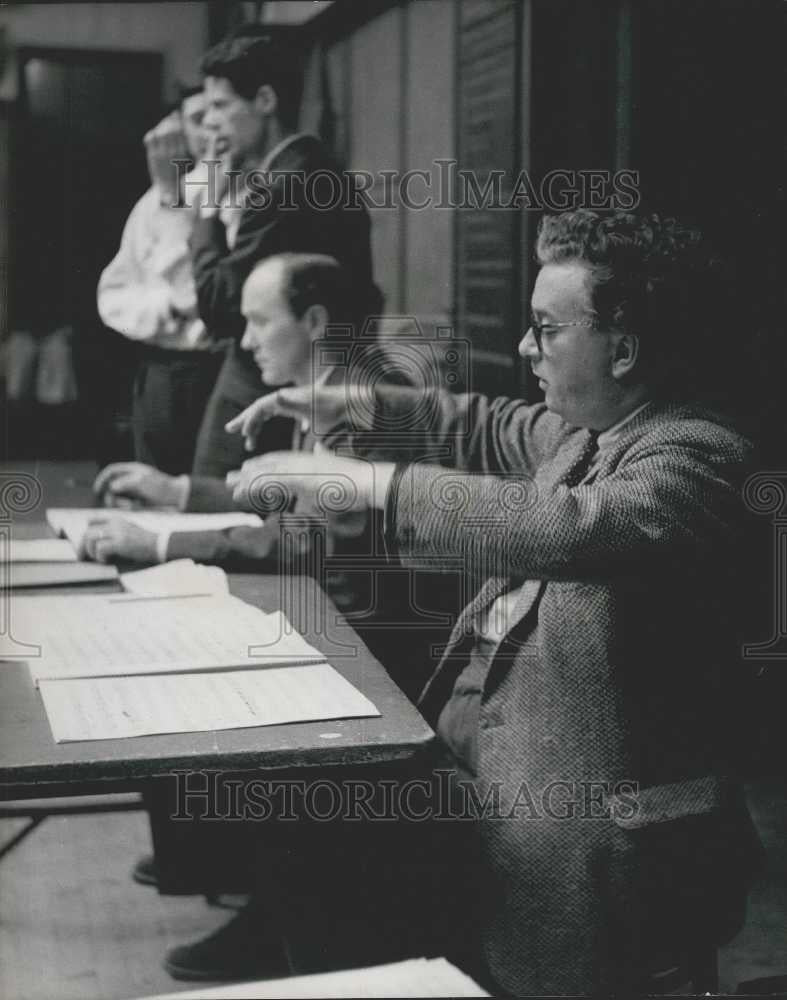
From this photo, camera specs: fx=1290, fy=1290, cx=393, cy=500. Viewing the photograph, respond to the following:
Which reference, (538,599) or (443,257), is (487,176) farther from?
(538,599)

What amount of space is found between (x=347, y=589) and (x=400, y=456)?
24cm

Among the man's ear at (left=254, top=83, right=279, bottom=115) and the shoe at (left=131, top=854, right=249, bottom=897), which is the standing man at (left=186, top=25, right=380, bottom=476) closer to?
the man's ear at (left=254, top=83, right=279, bottom=115)

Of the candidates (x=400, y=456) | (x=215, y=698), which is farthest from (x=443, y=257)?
(x=215, y=698)

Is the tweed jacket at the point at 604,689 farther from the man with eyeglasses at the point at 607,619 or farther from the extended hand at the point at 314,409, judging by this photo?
the extended hand at the point at 314,409

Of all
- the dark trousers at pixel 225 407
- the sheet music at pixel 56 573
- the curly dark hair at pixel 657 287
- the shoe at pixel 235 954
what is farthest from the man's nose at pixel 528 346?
the shoe at pixel 235 954

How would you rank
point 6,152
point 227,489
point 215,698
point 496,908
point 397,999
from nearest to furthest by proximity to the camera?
point 397,999 → point 215,698 → point 496,908 → point 6,152 → point 227,489

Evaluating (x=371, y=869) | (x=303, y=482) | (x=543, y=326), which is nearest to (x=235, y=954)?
(x=371, y=869)

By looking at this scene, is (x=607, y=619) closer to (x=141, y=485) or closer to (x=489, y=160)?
(x=489, y=160)

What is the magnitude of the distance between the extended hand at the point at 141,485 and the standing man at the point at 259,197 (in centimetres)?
6

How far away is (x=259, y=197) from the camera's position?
222cm

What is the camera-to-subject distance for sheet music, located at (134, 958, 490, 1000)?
1.18 metres

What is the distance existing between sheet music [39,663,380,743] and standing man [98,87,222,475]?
55 cm

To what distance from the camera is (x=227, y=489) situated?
223 centimetres

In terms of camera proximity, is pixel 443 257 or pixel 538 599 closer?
pixel 538 599
